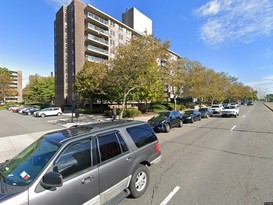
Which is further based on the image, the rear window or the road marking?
the rear window

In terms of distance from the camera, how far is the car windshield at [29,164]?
8.00ft

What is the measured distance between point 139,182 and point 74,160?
1791mm

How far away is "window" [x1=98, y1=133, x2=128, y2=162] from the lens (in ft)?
10.4

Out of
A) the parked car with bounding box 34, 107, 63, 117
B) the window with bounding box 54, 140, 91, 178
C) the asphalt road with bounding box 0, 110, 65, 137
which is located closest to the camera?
the window with bounding box 54, 140, 91, 178

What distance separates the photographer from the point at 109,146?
3328mm

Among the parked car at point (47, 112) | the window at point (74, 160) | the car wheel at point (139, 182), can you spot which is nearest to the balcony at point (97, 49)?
the parked car at point (47, 112)

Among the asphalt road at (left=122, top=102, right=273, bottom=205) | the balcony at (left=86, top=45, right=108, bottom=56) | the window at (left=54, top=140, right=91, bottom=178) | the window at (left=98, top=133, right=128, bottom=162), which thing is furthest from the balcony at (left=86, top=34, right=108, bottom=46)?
the window at (left=54, top=140, right=91, bottom=178)

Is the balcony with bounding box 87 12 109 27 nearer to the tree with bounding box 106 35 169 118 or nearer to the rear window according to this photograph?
the tree with bounding box 106 35 169 118

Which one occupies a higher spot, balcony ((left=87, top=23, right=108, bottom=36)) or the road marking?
balcony ((left=87, top=23, right=108, bottom=36))

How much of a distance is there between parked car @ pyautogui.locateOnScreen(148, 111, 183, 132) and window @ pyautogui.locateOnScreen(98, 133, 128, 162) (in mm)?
8365

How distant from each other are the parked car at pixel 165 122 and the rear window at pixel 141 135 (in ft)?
23.6

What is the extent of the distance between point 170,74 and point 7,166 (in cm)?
2699

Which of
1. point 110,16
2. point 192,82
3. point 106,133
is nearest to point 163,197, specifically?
point 106,133

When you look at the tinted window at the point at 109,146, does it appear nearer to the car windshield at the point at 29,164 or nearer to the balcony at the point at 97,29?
the car windshield at the point at 29,164
